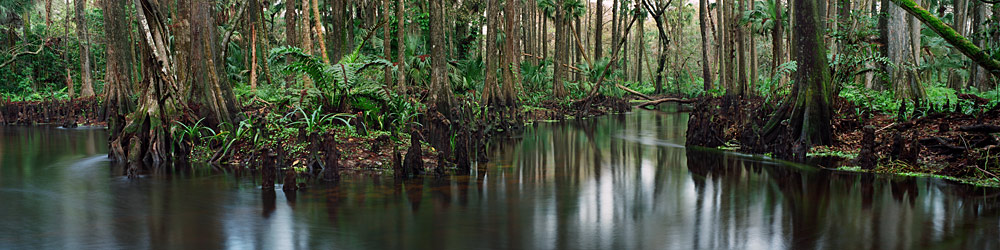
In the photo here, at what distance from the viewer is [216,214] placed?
24.3ft

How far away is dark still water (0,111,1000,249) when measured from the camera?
6156 millimetres

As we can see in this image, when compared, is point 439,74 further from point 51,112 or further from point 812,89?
point 51,112

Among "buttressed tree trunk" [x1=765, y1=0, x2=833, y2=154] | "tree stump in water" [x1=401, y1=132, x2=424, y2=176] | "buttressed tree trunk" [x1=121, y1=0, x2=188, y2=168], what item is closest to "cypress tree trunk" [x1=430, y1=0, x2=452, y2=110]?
"tree stump in water" [x1=401, y1=132, x2=424, y2=176]

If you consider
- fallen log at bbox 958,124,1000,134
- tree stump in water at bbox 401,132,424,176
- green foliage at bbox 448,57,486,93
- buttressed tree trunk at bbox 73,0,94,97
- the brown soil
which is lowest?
tree stump in water at bbox 401,132,424,176

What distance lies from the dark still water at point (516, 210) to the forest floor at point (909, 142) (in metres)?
0.45

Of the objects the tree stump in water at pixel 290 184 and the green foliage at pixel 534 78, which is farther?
the green foliage at pixel 534 78

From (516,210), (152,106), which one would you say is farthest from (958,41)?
(152,106)

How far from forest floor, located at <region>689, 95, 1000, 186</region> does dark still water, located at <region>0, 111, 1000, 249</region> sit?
45 centimetres

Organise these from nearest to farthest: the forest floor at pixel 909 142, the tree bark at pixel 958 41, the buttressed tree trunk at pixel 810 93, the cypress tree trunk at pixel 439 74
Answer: the forest floor at pixel 909 142
the tree bark at pixel 958 41
the buttressed tree trunk at pixel 810 93
the cypress tree trunk at pixel 439 74

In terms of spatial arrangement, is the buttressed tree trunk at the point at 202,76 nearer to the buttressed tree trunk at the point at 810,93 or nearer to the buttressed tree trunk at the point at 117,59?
the buttressed tree trunk at the point at 117,59

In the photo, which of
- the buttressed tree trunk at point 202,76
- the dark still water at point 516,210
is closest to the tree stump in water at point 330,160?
the dark still water at point 516,210

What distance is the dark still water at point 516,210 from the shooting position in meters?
6.16

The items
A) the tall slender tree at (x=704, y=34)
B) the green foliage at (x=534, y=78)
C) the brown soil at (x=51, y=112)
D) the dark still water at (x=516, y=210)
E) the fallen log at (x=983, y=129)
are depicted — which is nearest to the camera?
the dark still water at (x=516, y=210)

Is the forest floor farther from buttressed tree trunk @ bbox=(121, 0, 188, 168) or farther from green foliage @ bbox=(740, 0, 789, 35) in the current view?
green foliage @ bbox=(740, 0, 789, 35)
